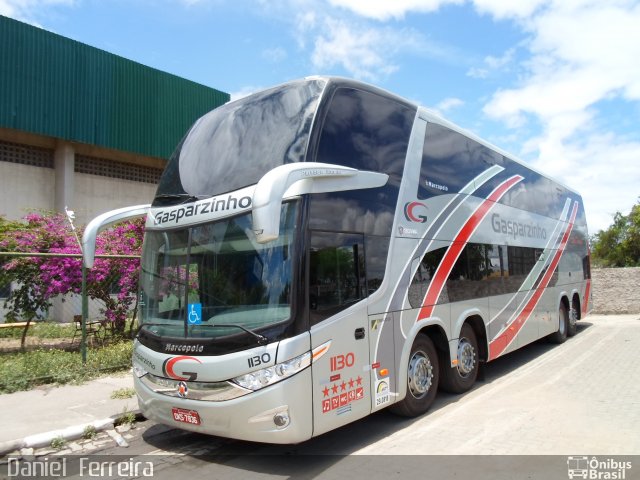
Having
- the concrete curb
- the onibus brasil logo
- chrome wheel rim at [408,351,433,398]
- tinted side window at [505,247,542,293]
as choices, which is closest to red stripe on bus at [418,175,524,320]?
chrome wheel rim at [408,351,433,398]

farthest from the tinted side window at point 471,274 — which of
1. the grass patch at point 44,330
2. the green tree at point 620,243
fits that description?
the green tree at point 620,243

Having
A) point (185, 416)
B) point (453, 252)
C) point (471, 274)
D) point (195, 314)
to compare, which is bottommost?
point (185, 416)

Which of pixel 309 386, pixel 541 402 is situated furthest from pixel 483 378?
pixel 309 386

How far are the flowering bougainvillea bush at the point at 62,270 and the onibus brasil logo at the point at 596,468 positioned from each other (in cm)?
923

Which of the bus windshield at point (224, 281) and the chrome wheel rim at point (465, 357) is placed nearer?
the bus windshield at point (224, 281)

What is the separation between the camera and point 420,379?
655 centimetres

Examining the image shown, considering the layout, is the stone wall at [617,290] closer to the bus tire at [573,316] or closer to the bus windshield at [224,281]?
the bus tire at [573,316]

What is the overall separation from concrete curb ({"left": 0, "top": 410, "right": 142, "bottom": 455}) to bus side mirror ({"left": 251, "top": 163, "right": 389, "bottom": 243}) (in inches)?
147

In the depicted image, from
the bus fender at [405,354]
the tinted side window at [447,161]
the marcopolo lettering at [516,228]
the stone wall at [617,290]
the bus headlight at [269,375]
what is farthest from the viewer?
the stone wall at [617,290]

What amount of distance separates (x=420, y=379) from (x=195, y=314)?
3.19 metres

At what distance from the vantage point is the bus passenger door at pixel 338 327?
487 cm

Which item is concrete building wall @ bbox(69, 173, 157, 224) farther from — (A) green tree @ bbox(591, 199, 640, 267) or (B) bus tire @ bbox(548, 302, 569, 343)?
(A) green tree @ bbox(591, 199, 640, 267)

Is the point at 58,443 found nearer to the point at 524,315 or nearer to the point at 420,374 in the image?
the point at 420,374

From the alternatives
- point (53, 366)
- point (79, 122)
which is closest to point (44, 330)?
point (53, 366)
